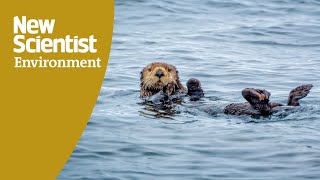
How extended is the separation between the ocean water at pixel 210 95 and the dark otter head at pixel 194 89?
0.38ft

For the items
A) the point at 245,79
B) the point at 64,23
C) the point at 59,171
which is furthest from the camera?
the point at 245,79

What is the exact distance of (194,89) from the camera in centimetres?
912

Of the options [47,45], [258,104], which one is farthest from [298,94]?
[47,45]

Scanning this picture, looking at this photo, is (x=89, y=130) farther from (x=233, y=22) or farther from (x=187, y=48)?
(x=233, y=22)

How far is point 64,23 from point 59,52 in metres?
0.33

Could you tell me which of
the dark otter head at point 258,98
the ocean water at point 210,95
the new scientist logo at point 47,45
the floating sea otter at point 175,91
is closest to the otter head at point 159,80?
the floating sea otter at point 175,91

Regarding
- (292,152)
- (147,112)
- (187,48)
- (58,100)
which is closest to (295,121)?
(292,152)

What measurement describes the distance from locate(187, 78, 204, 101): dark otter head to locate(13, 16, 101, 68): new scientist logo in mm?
1327

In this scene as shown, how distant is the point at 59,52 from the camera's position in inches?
332

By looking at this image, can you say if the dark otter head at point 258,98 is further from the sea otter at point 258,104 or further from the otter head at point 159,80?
the otter head at point 159,80

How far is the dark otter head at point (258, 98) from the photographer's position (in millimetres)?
7820

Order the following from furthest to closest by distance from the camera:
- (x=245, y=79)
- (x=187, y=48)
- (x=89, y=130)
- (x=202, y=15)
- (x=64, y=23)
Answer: (x=202, y=15) < (x=187, y=48) < (x=245, y=79) < (x=64, y=23) < (x=89, y=130)

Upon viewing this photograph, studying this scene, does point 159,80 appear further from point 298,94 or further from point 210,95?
point 298,94

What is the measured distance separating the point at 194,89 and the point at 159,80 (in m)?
0.49
